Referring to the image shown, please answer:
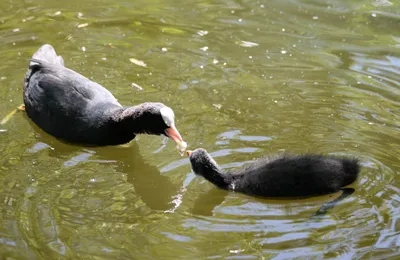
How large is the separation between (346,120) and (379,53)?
1.99 m

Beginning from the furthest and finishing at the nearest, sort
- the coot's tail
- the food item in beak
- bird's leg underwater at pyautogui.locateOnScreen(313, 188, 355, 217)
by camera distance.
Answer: the coot's tail
the food item in beak
bird's leg underwater at pyautogui.locateOnScreen(313, 188, 355, 217)

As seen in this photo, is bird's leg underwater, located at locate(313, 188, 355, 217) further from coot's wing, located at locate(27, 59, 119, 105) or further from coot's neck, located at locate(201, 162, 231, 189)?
coot's wing, located at locate(27, 59, 119, 105)

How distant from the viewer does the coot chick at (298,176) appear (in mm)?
4703

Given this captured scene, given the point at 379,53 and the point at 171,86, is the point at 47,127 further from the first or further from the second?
the point at 379,53

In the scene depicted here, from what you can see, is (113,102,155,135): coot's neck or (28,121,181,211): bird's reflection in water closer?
(28,121,181,211): bird's reflection in water

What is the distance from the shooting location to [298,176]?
4.71 meters

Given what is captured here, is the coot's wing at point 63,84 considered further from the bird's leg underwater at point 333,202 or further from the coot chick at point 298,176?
the bird's leg underwater at point 333,202

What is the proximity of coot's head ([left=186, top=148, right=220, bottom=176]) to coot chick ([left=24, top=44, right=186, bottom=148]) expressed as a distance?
0.60 metres

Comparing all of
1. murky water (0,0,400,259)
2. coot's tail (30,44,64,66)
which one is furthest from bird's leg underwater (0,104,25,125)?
coot's tail (30,44,64,66)

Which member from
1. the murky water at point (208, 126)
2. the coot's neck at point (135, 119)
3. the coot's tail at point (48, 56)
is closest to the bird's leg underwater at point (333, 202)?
the murky water at point (208, 126)

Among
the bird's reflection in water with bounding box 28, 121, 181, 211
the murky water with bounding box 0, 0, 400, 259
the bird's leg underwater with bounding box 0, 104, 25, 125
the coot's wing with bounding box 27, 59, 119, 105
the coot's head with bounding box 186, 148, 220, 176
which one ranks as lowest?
the bird's reflection in water with bounding box 28, 121, 181, 211

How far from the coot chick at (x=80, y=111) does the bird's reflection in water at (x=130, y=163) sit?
0.08m

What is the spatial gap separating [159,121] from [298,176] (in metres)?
1.36

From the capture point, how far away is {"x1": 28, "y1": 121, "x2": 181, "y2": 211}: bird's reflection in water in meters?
5.08
